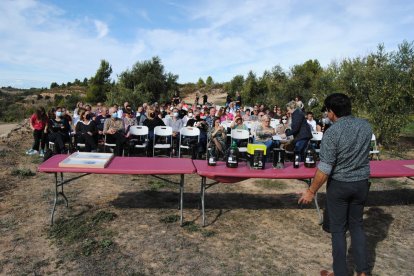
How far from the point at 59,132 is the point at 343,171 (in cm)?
753

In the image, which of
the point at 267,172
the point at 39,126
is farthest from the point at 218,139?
the point at 39,126

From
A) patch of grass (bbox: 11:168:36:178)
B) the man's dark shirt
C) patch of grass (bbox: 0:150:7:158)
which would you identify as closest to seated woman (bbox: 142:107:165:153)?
patch of grass (bbox: 11:168:36:178)

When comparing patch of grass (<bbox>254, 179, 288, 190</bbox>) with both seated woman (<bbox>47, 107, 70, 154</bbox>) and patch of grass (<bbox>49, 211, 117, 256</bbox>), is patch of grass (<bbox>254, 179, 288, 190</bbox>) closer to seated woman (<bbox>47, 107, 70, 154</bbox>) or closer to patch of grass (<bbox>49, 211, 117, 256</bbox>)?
patch of grass (<bbox>49, 211, 117, 256</bbox>)

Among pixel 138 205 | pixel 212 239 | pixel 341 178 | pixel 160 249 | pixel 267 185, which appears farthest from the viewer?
pixel 267 185

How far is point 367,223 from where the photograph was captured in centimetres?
490

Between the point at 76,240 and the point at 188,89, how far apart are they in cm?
4109

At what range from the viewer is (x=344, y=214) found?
2.95 metres

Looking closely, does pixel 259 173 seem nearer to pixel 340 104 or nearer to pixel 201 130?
pixel 340 104

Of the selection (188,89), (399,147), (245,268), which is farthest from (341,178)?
(188,89)

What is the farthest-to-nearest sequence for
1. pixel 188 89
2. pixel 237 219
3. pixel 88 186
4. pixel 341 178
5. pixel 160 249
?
pixel 188 89 → pixel 88 186 → pixel 237 219 → pixel 160 249 → pixel 341 178

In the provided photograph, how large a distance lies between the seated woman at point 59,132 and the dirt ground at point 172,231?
180 centimetres

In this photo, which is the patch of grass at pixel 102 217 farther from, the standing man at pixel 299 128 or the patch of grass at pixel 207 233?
the standing man at pixel 299 128

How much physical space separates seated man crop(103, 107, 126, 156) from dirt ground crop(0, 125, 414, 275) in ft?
6.29

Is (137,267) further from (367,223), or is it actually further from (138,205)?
(367,223)
